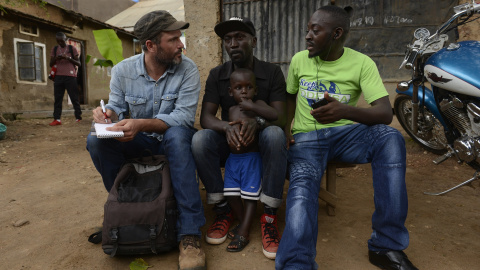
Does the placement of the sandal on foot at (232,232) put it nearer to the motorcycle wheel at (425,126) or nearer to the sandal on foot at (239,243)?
the sandal on foot at (239,243)

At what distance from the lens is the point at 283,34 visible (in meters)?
4.90

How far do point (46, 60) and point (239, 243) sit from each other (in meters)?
10.7

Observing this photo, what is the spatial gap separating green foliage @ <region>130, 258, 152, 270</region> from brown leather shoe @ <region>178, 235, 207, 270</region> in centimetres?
21

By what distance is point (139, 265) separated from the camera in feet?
6.34

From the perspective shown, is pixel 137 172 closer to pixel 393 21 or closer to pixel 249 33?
pixel 249 33

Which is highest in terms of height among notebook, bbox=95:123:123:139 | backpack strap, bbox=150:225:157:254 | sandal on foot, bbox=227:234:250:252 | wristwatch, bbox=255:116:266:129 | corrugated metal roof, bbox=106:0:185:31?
corrugated metal roof, bbox=106:0:185:31

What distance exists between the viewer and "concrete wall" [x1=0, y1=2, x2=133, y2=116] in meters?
9.02

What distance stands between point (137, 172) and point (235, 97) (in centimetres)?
84

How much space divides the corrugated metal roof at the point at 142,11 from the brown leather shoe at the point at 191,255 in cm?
1734

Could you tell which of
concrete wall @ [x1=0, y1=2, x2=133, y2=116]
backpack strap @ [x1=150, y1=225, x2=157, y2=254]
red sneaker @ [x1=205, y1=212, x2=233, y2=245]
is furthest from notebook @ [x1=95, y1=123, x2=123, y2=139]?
concrete wall @ [x1=0, y1=2, x2=133, y2=116]

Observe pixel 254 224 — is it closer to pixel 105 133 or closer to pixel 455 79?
pixel 105 133

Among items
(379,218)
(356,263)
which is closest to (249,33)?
(379,218)

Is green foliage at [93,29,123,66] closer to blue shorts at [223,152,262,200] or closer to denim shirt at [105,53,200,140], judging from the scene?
denim shirt at [105,53,200,140]

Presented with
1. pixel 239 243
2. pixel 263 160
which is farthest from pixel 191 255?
pixel 263 160
